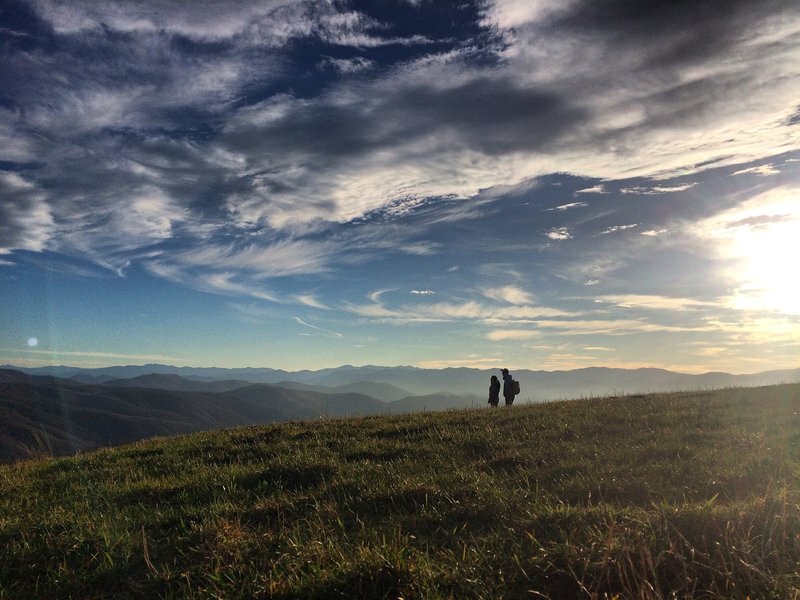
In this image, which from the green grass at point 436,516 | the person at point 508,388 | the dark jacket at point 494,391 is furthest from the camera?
the dark jacket at point 494,391

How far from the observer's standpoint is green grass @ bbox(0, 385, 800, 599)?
4465mm

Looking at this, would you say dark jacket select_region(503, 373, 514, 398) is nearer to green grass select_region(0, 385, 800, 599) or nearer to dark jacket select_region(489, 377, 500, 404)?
dark jacket select_region(489, 377, 500, 404)

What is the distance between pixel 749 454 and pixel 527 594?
7.96 metres

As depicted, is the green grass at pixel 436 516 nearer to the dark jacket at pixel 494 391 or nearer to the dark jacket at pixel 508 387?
the dark jacket at pixel 508 387

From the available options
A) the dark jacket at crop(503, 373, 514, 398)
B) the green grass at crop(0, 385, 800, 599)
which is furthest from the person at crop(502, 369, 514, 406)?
the green grass at crop(0, 385, 800, 599)

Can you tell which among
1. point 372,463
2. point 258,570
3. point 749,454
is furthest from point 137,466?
point 749,454

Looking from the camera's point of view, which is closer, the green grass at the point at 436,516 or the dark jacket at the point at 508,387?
the green grass at the point at 436,516

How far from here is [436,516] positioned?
7.00m

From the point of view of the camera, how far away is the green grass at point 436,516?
176 inches

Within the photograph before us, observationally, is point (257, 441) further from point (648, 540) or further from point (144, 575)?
point (648, 540)

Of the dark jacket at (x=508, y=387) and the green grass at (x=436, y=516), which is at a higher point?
the dark jacket at (x=508, y=387)

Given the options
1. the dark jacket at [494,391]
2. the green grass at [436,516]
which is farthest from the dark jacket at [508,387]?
the green grass at [436,516]

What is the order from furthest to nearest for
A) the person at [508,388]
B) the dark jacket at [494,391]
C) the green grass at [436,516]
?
the dark jacket at [494,391], the person at [508,388], the green grass at [436,516]

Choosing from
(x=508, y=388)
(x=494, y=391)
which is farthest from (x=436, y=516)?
(x=494, y=391)
